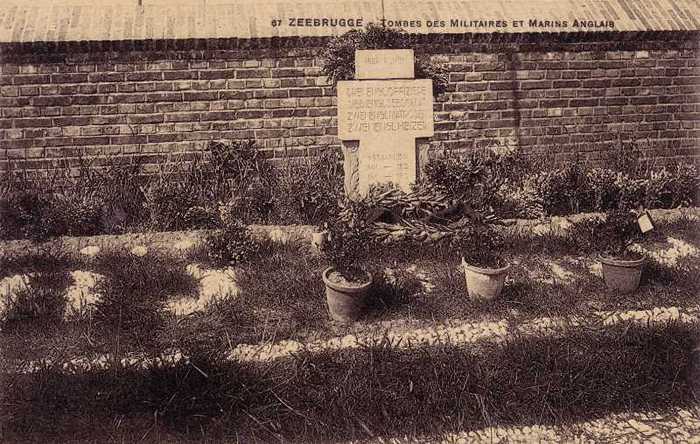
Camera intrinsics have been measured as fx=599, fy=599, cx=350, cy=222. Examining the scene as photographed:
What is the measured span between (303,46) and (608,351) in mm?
4683

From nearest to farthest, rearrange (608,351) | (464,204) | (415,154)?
(608,351) < (464,204) < (415,154)

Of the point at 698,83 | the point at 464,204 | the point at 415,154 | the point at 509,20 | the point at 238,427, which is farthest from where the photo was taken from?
the point at 698,83

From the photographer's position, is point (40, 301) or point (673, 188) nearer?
point (40, 301)

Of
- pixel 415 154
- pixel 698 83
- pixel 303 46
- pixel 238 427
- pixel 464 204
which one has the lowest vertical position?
pixel 238 427

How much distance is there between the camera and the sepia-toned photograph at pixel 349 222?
322cm

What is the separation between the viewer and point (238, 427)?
3.04m

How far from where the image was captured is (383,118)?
18.1 feet

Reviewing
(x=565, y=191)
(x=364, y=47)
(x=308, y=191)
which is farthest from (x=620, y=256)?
(x=308, y=191)

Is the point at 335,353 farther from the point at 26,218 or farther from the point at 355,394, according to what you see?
the point at 26,218

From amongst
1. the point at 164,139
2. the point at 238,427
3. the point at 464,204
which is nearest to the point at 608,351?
the point at 464,204

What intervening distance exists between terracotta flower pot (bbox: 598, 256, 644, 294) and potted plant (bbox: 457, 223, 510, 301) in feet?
2.67

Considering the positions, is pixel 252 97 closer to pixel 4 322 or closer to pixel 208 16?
pixel 208 16

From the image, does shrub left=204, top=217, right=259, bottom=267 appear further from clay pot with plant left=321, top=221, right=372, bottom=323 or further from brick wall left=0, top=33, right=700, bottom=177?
brick wall left=0, top=33, right=700, bottom=177

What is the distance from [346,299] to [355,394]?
963 mm
